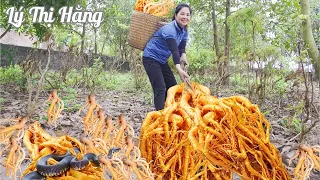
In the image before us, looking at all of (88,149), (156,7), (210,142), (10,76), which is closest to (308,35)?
(156,7)

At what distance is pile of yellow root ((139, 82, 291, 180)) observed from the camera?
2.10 m

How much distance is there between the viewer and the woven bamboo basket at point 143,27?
11.5ft

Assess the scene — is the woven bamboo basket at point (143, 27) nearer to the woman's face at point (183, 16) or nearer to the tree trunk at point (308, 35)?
the woman's face at point (183, 16)

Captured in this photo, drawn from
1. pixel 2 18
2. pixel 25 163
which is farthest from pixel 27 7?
pixel 25 163

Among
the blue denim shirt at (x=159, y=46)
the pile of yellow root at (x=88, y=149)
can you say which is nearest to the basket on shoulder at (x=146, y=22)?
the blue denim shirt at (x=159, y=46)

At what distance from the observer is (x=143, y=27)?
3496mm

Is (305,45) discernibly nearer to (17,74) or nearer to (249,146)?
(249,146)

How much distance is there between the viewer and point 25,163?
265cm

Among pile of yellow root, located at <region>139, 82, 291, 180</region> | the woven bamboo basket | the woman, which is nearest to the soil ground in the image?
pile of yellow root, located at <region>139, 82, 291, 180</region>

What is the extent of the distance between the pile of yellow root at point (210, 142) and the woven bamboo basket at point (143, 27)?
1.15m

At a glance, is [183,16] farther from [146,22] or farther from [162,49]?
[146,22]

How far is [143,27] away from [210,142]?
1705mm

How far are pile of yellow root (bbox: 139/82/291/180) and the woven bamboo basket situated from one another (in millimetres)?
1151

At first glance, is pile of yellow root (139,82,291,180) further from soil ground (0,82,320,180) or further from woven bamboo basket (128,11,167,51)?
woven bamboo basket (128,11,167,51)
